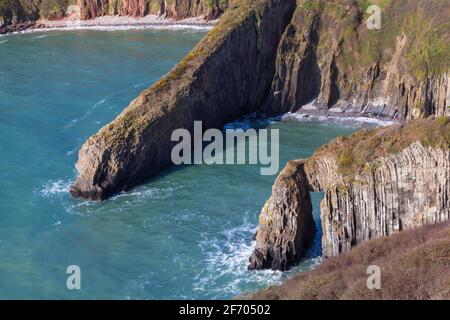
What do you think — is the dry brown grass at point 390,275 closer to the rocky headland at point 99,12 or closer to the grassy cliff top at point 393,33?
the grassy cliff top at point 393,33

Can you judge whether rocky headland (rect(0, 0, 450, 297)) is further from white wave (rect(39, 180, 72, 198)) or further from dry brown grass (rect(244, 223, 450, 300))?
dry brown grass (rect(244, 223, 450, 300))

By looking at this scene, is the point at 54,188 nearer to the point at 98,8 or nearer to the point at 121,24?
the point at 121,24

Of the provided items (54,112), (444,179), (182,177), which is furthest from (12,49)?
(444,179)

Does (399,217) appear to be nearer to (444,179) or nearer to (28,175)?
(444,179)

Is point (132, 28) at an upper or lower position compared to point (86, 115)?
upper

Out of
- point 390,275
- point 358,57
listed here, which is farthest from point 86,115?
point 390,275

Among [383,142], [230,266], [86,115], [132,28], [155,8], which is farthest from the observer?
[155,8]

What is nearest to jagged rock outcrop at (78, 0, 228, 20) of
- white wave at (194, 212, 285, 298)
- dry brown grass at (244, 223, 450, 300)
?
white wave at (194, 212, 285, 298)
